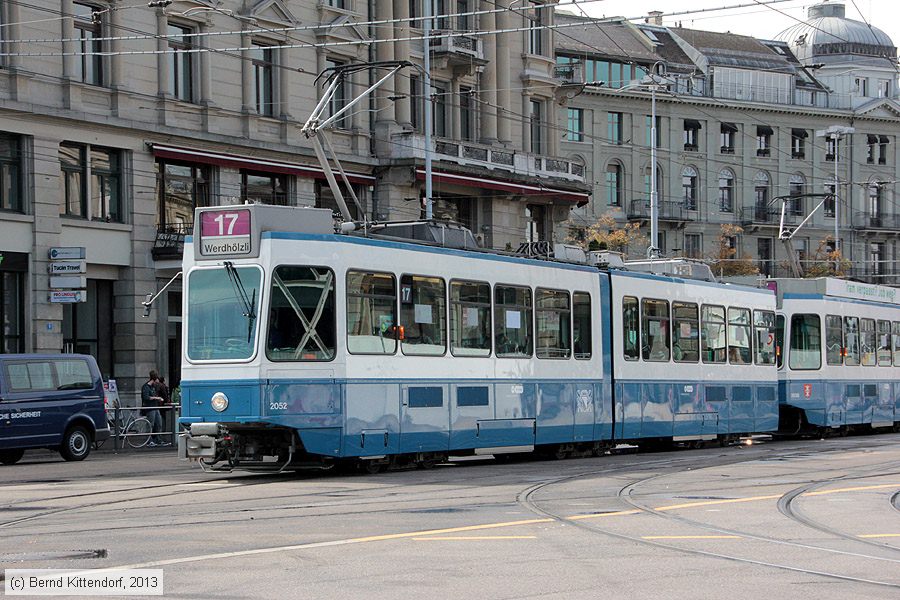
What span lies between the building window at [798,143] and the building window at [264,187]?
1957 inches

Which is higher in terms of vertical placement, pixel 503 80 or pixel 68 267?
pixel 503 80

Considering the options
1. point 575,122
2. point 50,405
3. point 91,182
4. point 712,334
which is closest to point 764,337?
point 712,334

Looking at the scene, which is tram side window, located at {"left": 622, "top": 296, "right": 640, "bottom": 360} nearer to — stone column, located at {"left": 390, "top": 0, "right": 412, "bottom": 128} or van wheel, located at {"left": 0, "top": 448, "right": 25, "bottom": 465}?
van wheel, located at {"left": 0, "top": 448, "right": 25, "bottom": 465}

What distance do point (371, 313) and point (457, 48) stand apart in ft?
91.9

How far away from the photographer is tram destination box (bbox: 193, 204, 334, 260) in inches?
703

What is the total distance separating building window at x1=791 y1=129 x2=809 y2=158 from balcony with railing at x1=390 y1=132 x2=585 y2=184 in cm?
3548

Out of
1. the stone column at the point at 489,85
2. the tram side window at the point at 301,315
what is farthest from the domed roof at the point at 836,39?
the tram side window at the point at 301,315

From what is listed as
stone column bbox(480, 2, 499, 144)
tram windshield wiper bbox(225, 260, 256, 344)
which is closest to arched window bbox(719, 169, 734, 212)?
stone column bbox(480, 2, 499, 144)

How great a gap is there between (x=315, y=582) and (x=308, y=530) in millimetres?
2942

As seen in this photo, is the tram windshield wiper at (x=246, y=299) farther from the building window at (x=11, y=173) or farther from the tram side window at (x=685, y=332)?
the building window at (x=11, y=173)

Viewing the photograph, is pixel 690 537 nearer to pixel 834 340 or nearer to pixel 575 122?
pixel 834 340

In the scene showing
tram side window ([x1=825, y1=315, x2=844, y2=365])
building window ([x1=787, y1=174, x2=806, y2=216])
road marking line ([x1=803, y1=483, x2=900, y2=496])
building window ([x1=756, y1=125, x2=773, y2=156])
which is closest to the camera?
road marking line ([x1=803, y1=483, x2=900, y2=496])

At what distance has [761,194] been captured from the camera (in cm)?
8281

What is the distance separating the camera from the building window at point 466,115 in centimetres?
4788
